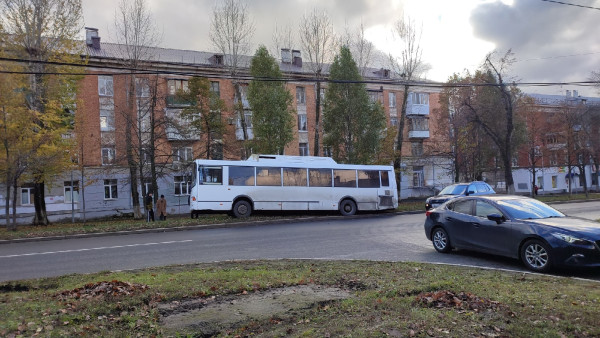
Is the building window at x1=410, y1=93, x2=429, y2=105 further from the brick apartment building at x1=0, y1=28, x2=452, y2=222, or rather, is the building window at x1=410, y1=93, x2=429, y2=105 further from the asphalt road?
the asphalt road

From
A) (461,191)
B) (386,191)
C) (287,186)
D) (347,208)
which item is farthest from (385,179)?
(287,186)

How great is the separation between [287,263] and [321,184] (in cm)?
1451

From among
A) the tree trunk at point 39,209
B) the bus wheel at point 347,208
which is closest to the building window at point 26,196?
the tree trunk at point 39,209

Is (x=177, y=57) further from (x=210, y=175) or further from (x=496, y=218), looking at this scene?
(x=496, y=218)

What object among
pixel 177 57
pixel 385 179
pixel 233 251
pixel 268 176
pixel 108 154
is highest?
pixel 177 57

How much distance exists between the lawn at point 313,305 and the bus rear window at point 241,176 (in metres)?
13.6

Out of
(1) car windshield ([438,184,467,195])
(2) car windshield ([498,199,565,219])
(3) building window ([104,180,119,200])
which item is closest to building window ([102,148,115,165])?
(3) building window ([104,180,119,200])

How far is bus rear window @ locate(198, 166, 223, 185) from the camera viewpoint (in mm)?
20550

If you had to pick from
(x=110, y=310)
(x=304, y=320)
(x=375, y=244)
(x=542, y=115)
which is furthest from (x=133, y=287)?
(x=542, y=115)

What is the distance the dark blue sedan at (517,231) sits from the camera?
24.6 feet

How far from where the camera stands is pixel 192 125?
95.9ft

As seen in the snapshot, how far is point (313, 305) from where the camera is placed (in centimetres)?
531

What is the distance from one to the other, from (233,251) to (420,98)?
44322mm

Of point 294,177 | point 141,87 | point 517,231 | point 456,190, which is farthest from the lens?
point 141,87
